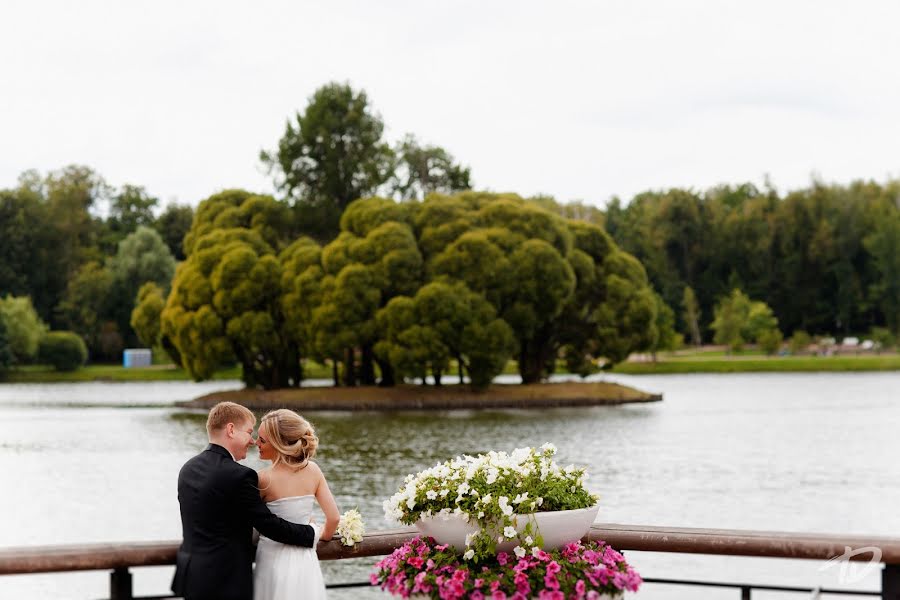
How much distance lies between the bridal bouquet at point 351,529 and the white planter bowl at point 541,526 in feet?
1.11

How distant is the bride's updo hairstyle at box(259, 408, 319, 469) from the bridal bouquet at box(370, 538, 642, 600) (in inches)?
23.0

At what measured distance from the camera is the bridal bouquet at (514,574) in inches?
180

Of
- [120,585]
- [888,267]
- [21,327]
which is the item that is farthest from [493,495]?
[888,267]

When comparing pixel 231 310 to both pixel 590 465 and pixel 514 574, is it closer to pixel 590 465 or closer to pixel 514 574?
pixel 590 465

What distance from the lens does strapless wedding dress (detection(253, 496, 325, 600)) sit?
4.85m

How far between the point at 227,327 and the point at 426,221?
10.5 metres

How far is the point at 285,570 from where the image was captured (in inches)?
192

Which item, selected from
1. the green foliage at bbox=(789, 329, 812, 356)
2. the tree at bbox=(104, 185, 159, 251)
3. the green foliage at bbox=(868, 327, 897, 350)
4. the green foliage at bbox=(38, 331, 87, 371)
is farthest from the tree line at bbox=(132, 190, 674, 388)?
the tree at bbox=(104, 185, 159, 251)

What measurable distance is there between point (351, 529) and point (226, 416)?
742mm

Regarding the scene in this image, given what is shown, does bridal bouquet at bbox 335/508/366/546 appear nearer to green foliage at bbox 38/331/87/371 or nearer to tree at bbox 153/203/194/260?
green foliage at bbox 38/331/87/371

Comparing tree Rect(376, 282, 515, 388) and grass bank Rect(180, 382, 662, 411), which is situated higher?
tree Rect(376, 282, 515, 388)

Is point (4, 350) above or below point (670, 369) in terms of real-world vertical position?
above

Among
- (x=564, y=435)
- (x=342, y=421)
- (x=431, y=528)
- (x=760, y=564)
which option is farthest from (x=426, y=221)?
(x=431, y=528)

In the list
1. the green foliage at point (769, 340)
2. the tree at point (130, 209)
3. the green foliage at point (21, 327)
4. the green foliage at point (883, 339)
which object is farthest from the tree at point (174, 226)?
the green foliage at point (883, 339)
